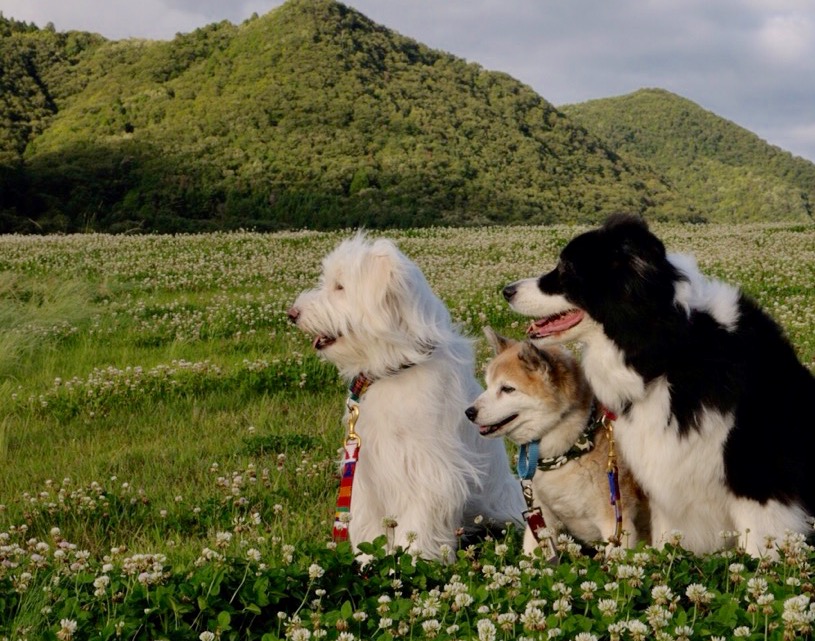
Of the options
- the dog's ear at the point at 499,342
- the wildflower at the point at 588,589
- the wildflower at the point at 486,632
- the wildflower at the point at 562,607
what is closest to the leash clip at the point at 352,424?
the dog's ear at the point at 499,342

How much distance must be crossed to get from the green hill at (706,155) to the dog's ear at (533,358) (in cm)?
7398

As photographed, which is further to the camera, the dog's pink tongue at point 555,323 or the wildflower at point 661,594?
the dog's pink tongue at point 555,323

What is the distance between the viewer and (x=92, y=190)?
5903cm

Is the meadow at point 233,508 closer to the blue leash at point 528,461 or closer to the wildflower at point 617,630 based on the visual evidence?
the wildflower at point 617,630

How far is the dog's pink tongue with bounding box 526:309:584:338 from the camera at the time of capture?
4.50 meters

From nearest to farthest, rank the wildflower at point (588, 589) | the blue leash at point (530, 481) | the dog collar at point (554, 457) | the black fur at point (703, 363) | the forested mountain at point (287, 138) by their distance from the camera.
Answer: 1. the wildflower at point (588, 589)
2. the black fur at point (703, 363)
3. the blue leash at point (530, 481)
4. the dog collar at point (554, 457)
5. the forested mountain at point (287, 138)

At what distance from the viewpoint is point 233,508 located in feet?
20.2

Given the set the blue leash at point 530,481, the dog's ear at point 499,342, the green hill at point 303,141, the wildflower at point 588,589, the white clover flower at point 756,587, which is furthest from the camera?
the green hill at point 303,141

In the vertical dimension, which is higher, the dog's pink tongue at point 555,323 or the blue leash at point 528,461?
the dog's pink tongue at point 555,323

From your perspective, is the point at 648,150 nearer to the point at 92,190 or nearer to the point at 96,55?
the point at 96,55

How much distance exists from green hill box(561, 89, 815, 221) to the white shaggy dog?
2922 inches

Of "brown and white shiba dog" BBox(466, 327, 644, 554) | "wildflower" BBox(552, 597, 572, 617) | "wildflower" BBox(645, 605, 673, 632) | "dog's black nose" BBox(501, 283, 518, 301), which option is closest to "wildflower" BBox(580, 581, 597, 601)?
"wildflower" BBox(552, 597, 572, 617)

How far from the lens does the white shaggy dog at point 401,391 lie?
4879mm

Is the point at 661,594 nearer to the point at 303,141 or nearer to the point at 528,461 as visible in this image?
the point at 528,461
